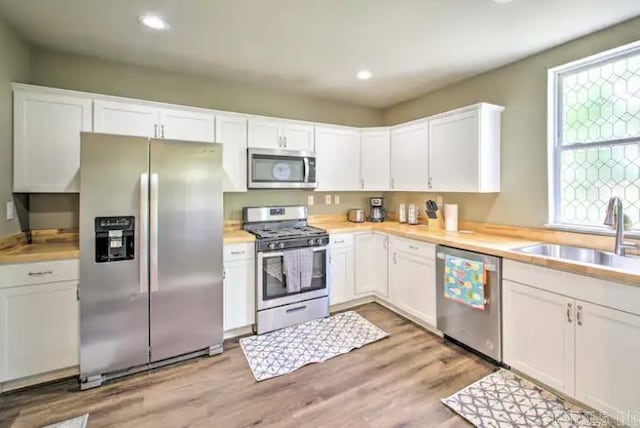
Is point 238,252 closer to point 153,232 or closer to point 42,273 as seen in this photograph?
point 153,232

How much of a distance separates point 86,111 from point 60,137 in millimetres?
292

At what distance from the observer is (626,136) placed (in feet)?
7.39

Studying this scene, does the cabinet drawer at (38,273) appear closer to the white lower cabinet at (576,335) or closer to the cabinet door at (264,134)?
the cabinet door at (264,134)

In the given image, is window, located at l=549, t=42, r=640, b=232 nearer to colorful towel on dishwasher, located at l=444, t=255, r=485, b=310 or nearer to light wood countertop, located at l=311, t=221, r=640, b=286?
light wood countertop, located at l=311, t=221, r=640, b=286


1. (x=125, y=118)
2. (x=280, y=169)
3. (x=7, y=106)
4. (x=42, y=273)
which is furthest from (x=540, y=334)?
(x=7, y=106)

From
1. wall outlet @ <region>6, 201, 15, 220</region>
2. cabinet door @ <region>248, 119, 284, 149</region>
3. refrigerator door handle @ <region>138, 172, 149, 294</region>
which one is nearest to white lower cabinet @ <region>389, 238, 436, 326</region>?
cabinet door @ <region>248, 119, 284, 149</region>

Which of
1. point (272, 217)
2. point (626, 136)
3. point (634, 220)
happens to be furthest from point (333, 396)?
point (626, 136)

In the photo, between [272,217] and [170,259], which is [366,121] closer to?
[272,217]

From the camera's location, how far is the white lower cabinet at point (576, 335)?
5.49 feet

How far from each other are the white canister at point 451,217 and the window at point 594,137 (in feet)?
2.73

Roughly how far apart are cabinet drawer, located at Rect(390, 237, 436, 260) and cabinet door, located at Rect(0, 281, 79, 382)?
2865 mm

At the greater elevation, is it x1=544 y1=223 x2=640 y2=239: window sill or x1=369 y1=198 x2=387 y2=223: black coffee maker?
x1=369 y1=198 x2=387 y2=223: black coffee maker

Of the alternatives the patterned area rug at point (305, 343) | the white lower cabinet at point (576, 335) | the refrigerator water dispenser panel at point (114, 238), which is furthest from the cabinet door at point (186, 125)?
Answer: the white lower cabinet at point (576, 335)

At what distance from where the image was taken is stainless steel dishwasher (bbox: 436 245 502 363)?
2.33 metres
